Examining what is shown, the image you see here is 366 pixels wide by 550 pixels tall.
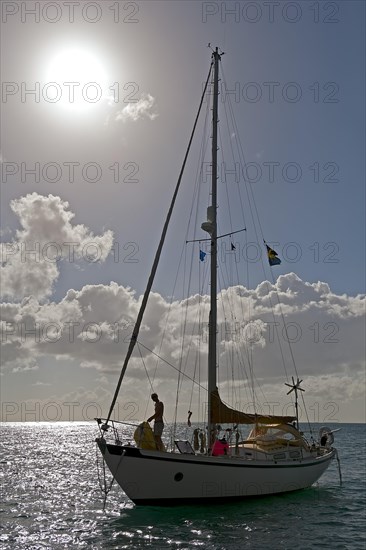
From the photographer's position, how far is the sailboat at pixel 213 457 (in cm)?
2053

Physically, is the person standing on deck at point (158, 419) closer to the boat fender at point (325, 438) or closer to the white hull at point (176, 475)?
the white hull at point (176, 475)

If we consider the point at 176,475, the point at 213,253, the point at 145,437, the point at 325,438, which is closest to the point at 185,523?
the point at 176,475

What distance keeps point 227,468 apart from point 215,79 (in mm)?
19176

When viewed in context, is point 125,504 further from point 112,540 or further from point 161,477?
point 112,540

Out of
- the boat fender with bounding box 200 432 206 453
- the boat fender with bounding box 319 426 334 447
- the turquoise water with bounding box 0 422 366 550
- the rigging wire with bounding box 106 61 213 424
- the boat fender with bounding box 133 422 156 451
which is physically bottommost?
the turquoise water with bounding box 0 422 366 550

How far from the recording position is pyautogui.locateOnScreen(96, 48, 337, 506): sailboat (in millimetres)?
20531

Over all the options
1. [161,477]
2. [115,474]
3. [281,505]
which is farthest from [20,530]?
[281,505]

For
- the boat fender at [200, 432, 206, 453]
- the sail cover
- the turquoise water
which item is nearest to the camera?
the turquoise water

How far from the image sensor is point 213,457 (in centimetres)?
2141

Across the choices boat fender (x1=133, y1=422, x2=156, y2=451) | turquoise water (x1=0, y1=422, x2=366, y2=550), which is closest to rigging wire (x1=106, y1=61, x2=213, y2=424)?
boat fender (x1=133, y1=422, x2=156, y2=451)

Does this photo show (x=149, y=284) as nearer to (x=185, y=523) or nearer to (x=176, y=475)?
(x=176, y=475)

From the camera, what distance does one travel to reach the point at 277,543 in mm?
18156

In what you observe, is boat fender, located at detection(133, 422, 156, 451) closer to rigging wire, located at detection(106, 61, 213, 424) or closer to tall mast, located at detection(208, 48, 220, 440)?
rigging wire, located at detection(106, 61, 213, 424)

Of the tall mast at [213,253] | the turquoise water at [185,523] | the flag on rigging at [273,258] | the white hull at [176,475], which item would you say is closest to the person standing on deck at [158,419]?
the white hull at [176,475]
